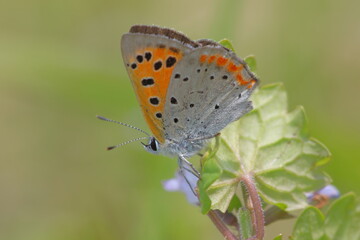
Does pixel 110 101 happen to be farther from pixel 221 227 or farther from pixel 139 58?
pixel 221 227

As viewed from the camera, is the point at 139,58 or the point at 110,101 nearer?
the point at 139,58

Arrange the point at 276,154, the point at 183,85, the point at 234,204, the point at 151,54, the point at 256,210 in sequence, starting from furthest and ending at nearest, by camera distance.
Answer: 1. the point at 183,85
2. the point at 151,54
3. the point at 276,154
4. the point at 234,204
5. the point at 256,210

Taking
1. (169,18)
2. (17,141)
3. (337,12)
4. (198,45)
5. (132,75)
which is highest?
(198,45)

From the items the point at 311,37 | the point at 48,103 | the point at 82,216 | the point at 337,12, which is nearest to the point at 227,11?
the point at 311,37

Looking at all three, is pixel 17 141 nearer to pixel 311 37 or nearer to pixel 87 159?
pixel 87 159

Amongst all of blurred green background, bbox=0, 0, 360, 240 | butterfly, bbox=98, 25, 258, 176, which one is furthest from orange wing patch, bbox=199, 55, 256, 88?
blurred green background, bbox=0, 0, 360, 240

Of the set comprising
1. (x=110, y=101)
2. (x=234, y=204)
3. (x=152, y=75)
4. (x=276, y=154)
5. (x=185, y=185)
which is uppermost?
(x=152, y=75)

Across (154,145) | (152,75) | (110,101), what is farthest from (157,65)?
(110,101)
